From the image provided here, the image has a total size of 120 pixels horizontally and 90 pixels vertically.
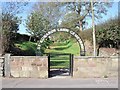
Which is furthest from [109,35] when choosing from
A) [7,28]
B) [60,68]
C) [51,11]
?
[51,11]

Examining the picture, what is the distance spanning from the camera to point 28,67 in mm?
14289

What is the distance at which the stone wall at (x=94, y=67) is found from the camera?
14344 millimetres

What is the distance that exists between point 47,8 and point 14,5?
508 inches

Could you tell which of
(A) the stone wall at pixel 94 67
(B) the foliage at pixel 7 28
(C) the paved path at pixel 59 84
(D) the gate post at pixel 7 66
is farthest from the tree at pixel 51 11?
(C) the paved path at pixel 59 84

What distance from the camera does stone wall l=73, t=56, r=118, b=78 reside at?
47.1 feet

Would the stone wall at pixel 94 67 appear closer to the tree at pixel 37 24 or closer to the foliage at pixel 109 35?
the foliage at pixel 109 35

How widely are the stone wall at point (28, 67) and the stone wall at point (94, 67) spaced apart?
1.65 metres

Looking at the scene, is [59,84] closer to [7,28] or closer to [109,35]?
[7,28]

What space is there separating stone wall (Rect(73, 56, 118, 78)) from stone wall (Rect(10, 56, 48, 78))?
1.65 meters

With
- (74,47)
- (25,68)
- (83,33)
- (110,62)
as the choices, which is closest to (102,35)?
(83,33)

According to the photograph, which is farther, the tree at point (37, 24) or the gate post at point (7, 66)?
the tree at point (37, 24)

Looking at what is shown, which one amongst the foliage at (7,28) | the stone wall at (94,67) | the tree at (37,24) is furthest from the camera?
the tree at (37,24)

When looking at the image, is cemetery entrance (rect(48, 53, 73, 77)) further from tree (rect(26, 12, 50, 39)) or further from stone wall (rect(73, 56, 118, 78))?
tree (rect(26, 12, 50, 39))

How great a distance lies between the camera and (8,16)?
19266 millimetres
